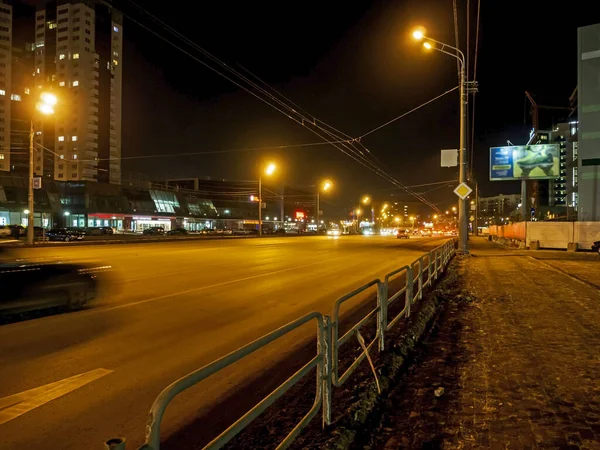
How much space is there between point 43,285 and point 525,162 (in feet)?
131

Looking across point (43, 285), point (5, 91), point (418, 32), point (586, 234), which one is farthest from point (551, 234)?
point (5, 91)

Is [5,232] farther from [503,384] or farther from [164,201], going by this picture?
[503,384]

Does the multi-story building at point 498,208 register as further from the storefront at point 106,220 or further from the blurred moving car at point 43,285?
the blurred moving car at point 43,285

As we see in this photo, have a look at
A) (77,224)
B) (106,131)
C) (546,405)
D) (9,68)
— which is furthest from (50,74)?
(546,405)

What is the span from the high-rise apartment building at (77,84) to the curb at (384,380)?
100 m

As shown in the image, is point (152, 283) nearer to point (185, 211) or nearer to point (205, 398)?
point (205, 398)

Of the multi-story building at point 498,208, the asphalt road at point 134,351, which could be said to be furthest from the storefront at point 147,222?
the multi-story building at point 498,208

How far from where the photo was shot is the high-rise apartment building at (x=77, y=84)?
100m

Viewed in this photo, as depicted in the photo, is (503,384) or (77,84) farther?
(77,84)

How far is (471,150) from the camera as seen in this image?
137 ft

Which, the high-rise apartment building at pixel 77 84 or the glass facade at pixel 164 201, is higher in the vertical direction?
the high-rise apartment building at pixel 77 84

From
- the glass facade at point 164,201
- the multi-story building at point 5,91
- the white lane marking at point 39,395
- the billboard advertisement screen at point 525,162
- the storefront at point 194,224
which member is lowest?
the white lane marking at point 39,395

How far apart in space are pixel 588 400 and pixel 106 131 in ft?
369

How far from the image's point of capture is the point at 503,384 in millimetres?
5035
